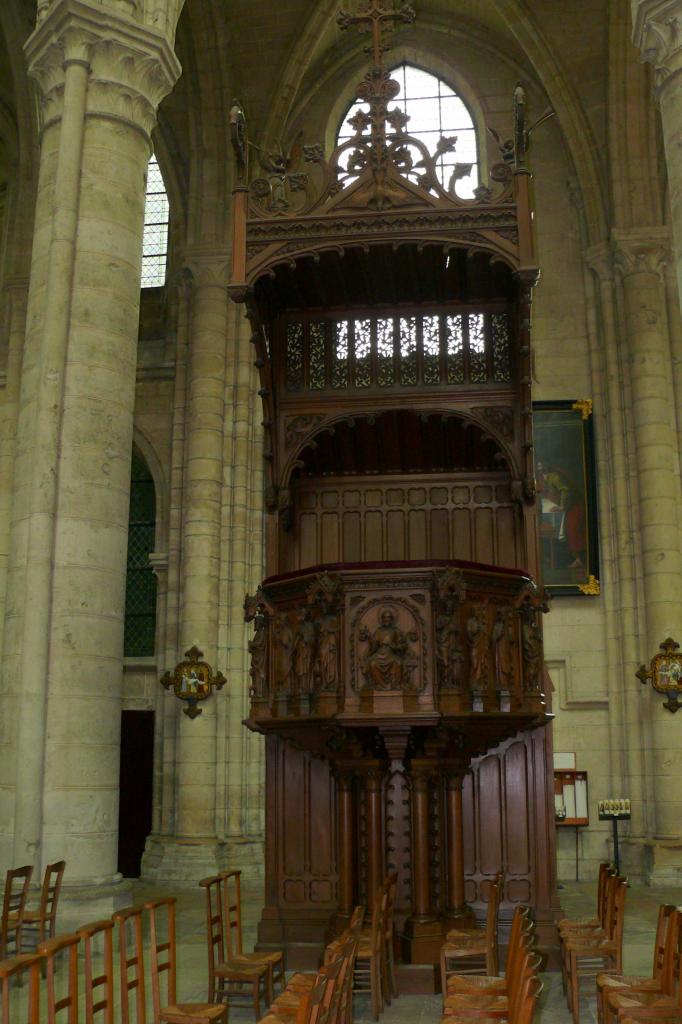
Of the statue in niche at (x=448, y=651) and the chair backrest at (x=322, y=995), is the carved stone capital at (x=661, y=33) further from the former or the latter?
the chair backrest at (x=322, y=995)

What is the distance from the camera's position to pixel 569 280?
610 inches

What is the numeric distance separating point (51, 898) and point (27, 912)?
0.22 m

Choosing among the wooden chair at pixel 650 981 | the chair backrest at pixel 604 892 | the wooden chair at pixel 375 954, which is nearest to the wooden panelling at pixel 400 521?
the chair backrest at pixel 604 892

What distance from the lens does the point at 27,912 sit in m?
6.85

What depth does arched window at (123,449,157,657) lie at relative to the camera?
1545cm

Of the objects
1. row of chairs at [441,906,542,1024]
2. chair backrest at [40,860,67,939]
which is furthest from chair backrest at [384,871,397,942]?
chair backrest at [40,860,67,939]

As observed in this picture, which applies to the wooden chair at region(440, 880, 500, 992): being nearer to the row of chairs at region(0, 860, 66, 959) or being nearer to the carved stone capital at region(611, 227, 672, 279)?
the row of chairs at region(0, 860, 66, 959)

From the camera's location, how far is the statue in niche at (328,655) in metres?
6.73

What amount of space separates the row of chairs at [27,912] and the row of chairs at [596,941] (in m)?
3.29

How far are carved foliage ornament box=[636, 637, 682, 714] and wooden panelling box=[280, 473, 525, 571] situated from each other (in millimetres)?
4928

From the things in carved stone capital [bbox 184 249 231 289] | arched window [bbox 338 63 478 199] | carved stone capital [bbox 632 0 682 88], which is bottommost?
carved stone capital [bbox 632 0 682 88]

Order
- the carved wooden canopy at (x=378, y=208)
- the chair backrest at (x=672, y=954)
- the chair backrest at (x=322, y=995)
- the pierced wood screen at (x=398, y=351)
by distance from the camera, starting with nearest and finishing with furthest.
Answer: the chair backrest at (x=322, y=995) < the chair backrest at (x=672, y=954) < the carved wooden canopy at (x=378, y=208) < the pierced wood screen at (x=398, y=351)

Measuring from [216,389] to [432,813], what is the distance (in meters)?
8.30

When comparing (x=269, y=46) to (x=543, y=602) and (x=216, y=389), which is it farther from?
(x=543, y=602)
